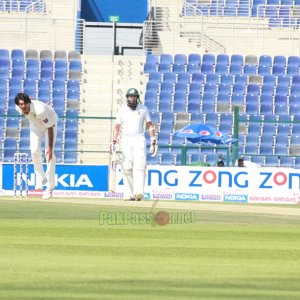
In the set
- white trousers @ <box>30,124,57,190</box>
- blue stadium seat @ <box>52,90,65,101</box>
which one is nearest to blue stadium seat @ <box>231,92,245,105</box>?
blue stadium seat @ <box>52,90,65,101</box>

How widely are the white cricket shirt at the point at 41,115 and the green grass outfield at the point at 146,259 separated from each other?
295 cm

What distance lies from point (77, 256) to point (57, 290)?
7.41 ft

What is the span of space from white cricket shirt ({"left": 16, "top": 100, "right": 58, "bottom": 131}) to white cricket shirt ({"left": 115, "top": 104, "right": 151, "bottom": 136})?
1.26m

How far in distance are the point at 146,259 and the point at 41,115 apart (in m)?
8.71

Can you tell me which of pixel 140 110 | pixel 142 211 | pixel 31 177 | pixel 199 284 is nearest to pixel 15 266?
pixel 199 284

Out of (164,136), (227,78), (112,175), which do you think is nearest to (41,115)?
(112,175)

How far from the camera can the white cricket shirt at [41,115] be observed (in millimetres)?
18719

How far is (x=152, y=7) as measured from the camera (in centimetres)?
3844

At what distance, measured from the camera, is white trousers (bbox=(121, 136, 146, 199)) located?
19781 millimetres

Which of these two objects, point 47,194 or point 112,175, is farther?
point 112,175

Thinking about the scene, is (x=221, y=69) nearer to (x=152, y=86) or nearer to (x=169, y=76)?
(x=169, y=76)

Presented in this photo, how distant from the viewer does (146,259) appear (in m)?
10.4

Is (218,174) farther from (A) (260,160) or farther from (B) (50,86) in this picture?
(B) (50,86)

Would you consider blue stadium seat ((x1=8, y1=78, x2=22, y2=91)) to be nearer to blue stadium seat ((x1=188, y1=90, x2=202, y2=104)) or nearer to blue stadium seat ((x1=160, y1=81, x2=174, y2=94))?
blue stadium seat ((x1=160, y1=81, x2=174, y2=94))
